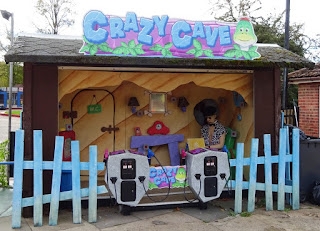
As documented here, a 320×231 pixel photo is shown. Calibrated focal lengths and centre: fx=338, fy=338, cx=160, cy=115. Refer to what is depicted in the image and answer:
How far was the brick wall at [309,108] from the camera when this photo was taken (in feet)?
34.0

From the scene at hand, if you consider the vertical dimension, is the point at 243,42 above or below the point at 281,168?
above

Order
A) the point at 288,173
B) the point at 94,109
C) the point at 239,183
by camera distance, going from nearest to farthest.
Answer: the point at 239,183 → the point at 288,173 → the point at 94,109

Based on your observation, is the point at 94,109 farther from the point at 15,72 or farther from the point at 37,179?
the point at 15,72

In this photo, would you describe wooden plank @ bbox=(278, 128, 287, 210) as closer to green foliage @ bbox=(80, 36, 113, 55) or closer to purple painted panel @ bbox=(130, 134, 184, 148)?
purple painted panel @ bbox=(130, 134, 184, 148)

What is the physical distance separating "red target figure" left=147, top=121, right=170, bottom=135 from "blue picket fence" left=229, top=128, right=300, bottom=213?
1989 millimetres

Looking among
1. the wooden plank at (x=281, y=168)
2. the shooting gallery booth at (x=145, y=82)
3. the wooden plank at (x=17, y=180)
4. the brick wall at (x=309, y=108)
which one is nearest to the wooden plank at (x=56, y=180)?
the wooden plank at (x=17, y=180)

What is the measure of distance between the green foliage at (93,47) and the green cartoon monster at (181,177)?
2.29m

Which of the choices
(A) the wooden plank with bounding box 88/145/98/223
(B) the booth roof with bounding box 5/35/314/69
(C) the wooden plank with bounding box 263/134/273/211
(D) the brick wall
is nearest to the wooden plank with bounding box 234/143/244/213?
(C) the wooden plank with bounding box 263/134/273/211

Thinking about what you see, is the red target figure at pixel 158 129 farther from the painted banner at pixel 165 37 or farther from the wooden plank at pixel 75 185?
the wooden plank at pixel 75 185

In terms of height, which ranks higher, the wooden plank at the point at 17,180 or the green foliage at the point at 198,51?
the green foliage at the point at 198,51

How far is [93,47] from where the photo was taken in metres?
5.07

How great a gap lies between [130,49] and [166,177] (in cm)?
217

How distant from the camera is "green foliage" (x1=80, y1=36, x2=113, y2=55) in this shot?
16.5 feet

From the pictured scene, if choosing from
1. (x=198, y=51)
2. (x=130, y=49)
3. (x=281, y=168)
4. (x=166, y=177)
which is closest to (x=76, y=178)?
(x=166, y=177)
